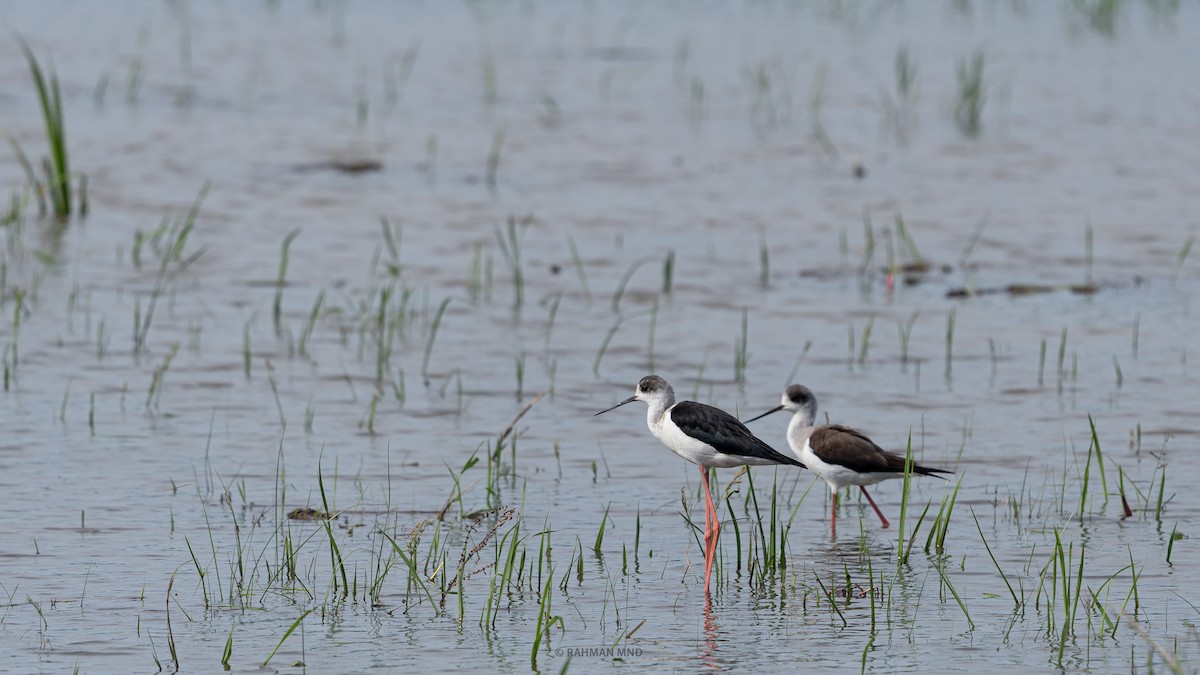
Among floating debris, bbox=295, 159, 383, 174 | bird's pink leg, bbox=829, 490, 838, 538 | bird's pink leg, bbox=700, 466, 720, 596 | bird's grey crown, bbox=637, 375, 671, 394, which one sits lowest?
bird's pink leg, bbox=829, 490, 838, 538

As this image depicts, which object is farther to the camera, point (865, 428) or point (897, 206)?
point (897, 206)

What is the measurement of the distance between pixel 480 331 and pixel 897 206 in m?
6.33

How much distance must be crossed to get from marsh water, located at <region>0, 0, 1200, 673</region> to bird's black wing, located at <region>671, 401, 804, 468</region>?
0.44 feet

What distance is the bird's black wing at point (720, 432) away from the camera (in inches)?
292

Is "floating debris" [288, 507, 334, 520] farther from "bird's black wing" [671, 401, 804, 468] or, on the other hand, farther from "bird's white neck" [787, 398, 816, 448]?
"bird's white neck" [787, 398, 816, 448]

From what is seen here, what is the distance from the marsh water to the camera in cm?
656

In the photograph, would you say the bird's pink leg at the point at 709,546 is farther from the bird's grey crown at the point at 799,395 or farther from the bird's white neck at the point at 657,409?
the bird's grey crown at the point at 799,395

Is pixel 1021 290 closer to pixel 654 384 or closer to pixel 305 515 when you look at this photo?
pixel 654 384

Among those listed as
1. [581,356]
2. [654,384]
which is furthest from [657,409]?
[581,356]

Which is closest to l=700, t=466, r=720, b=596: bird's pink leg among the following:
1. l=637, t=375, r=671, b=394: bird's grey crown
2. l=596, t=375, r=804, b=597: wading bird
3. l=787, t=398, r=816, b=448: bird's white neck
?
l=596, t=375, r=804, b=597: wading bird

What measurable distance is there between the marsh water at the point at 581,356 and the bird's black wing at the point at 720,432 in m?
0.14

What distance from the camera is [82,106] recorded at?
864 inches

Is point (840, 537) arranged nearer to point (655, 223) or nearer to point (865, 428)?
point (865, 428)

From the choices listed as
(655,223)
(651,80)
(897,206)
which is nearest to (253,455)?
(655,223)
